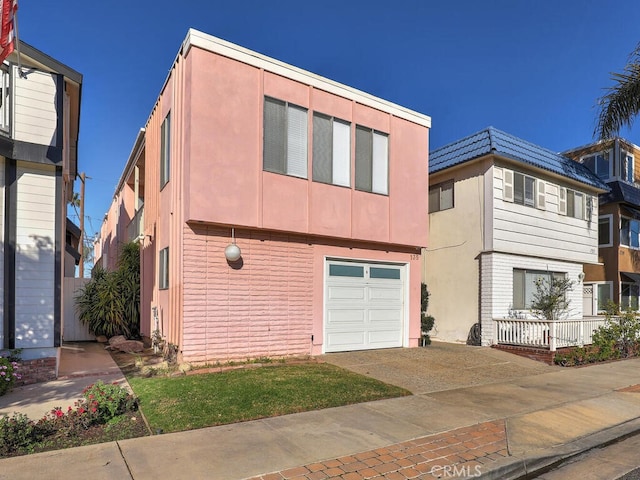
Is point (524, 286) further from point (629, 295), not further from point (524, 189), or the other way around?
point (629, 295)

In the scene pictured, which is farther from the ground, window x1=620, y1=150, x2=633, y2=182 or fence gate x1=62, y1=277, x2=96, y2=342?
window x1=620, y1=150, x2=633, y2=182

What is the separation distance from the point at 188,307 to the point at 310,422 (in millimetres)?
4102

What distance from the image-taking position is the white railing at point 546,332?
12.1 m

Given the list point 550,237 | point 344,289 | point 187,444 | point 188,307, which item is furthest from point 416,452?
point 550,237

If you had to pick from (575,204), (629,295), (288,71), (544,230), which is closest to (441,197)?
(544,230)

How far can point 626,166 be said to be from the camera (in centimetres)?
2041

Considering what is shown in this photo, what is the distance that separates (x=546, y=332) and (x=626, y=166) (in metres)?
12.8

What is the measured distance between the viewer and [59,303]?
8039 mm

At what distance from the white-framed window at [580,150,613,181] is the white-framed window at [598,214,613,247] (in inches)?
72.0

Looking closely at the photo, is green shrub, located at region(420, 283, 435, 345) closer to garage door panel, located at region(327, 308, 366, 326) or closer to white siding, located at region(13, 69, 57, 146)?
garage door panel, located at region(327, 308, 366, 326)

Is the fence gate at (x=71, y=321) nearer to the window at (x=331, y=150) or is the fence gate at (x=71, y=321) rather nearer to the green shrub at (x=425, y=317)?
the window at (x=331, y=150)

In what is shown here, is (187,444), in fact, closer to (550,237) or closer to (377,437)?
(377,437)

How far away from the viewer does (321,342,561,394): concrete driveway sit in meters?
8.69

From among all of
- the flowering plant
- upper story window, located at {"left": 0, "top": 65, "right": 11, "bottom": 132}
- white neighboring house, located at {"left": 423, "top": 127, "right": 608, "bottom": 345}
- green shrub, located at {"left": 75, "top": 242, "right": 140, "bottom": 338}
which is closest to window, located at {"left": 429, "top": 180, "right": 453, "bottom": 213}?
white neighboring house, located at {"left": 423, "top": 127, "right": 608, "bottom": 345}
